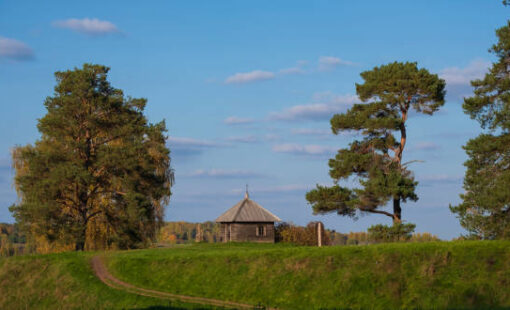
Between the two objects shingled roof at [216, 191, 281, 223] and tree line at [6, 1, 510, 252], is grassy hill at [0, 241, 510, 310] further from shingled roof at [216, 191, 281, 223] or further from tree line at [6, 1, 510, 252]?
shingled roof at [216, 191, 281, 223]

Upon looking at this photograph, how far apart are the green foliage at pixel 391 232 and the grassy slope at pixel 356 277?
8.35 m

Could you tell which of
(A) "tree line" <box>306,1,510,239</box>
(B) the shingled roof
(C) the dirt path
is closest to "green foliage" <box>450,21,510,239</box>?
(A) "tree line" <box>306,1,510,239</box>

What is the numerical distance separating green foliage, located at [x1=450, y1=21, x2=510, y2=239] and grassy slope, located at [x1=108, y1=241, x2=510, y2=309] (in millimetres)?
7054

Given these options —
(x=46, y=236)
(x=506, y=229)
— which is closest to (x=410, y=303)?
(x=506, y=229)

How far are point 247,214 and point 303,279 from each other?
29482 millimetres

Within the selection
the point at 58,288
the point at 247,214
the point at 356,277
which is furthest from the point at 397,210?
the point at 58,288

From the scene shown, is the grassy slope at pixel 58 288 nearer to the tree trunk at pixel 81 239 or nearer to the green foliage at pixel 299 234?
the tree trunk at pixel 81 239

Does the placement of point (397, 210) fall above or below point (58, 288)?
above

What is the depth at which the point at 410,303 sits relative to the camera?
77.0 feet

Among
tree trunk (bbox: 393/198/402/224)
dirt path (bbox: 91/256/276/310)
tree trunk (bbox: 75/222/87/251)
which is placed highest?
tree trunk (bbox: 393/198/402/224)

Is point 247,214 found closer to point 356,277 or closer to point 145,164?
point 145,164

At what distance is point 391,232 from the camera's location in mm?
36812

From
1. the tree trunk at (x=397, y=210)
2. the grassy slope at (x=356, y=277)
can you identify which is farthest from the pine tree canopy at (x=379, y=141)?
the grassy slope at (x=356, y=277)

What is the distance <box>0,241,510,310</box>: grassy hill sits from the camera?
2392 centimetres
